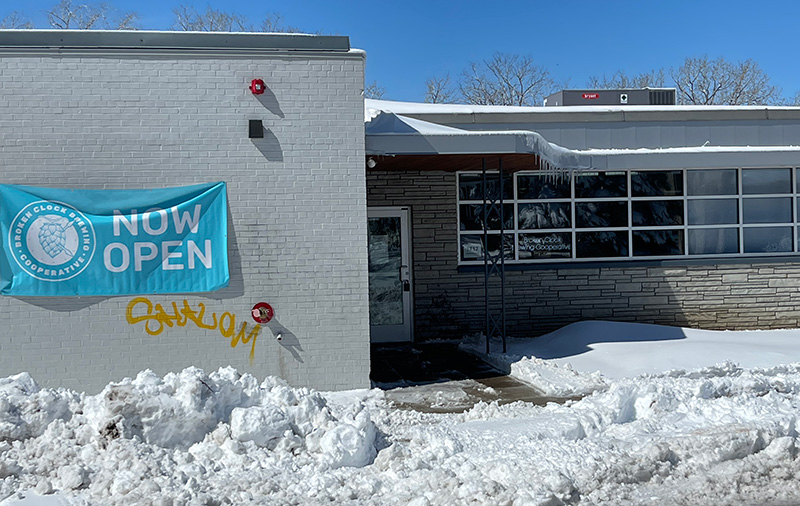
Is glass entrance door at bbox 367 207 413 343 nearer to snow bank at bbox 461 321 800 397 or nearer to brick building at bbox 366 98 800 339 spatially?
brick building at bbox 366 98 800 339

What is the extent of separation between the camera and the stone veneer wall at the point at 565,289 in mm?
13172

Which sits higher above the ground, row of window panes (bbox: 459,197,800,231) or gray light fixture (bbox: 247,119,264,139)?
gray light fixture (bbox: 247,119,264,139)

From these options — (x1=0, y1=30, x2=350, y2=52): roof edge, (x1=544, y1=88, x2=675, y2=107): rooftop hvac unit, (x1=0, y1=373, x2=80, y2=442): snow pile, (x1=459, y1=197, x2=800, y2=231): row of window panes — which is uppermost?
(x1=544, y1=88, x2=675, y2=107): rooftop hvac unit

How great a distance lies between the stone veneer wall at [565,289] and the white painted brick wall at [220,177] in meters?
3.97

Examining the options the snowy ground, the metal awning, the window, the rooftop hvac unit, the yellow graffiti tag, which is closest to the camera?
the snowy ground

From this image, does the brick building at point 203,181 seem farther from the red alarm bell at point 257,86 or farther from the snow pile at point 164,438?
the snow pile at point 164,438

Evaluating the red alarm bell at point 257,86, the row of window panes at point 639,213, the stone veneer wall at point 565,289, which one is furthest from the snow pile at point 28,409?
the row of window panes at point 639,213

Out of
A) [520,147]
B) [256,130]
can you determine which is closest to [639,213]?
[520,147]

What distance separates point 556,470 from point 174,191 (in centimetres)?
521

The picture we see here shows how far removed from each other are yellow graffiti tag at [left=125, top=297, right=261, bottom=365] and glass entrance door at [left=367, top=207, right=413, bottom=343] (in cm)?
432

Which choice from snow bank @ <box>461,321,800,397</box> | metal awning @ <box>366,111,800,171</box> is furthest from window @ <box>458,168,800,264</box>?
snow bank @ <box>461,321,800,397</box>

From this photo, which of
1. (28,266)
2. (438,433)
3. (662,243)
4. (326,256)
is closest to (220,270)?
(326,256)

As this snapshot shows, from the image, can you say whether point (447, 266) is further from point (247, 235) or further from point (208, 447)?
point (208, 447)

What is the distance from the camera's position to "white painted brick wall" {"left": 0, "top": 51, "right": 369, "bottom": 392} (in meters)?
8.72
